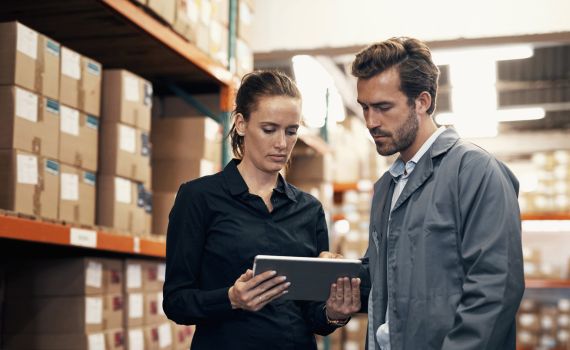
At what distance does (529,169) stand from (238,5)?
10839 mm

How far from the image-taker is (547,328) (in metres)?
7.32

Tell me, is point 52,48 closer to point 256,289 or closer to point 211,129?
point 211,129

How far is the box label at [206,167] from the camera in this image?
347cm

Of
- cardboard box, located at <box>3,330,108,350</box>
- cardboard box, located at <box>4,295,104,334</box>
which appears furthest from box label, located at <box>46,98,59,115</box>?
cardboard box, located at <box>3,330,108,350</box>

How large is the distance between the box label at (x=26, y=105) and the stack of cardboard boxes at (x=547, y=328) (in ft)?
22.8

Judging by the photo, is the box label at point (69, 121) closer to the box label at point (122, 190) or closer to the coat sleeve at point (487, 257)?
the box label at point (122, 190)

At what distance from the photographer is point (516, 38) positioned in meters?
4.18

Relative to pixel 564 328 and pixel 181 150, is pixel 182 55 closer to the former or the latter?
pixel 181 150

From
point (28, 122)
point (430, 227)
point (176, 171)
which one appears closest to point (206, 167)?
point (176, 171)

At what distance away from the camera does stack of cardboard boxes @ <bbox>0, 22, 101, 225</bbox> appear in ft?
7.19

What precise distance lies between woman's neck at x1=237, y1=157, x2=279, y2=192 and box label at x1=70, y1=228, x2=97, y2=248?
86 centimetres

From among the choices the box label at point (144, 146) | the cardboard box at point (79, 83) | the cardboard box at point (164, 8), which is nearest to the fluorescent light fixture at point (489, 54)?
the cardboard box at point (164, 8)

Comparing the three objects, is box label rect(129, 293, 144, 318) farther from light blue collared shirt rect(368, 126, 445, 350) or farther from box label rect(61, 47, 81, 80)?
light blue collared shirt rect(368, 126, 445, 350)

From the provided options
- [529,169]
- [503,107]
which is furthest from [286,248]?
[529,169]
